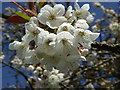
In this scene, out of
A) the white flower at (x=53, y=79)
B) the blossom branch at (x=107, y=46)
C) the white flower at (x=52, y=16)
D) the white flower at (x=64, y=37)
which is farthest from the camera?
the white flower at (x=53, y=79)

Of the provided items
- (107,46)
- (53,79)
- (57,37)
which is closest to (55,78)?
(53,79)

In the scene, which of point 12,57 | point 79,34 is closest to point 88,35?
point 79,34

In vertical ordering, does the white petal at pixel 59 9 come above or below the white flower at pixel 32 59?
above

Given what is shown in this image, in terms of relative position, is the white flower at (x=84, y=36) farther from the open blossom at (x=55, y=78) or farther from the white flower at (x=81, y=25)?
the open blossom at (x=55, y=78)

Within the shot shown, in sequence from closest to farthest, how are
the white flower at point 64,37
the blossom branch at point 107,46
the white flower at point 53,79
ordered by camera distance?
1. the white flower at point 64,37
2. the blossom branch at point 107,46
3. the white flower at point 53,79

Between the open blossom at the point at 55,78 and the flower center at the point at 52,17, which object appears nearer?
the flower center at the point at 52,17

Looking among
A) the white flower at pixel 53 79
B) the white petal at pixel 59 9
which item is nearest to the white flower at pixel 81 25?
the white petal at pixel 59 9

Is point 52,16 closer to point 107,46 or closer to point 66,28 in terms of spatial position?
point 66,28
